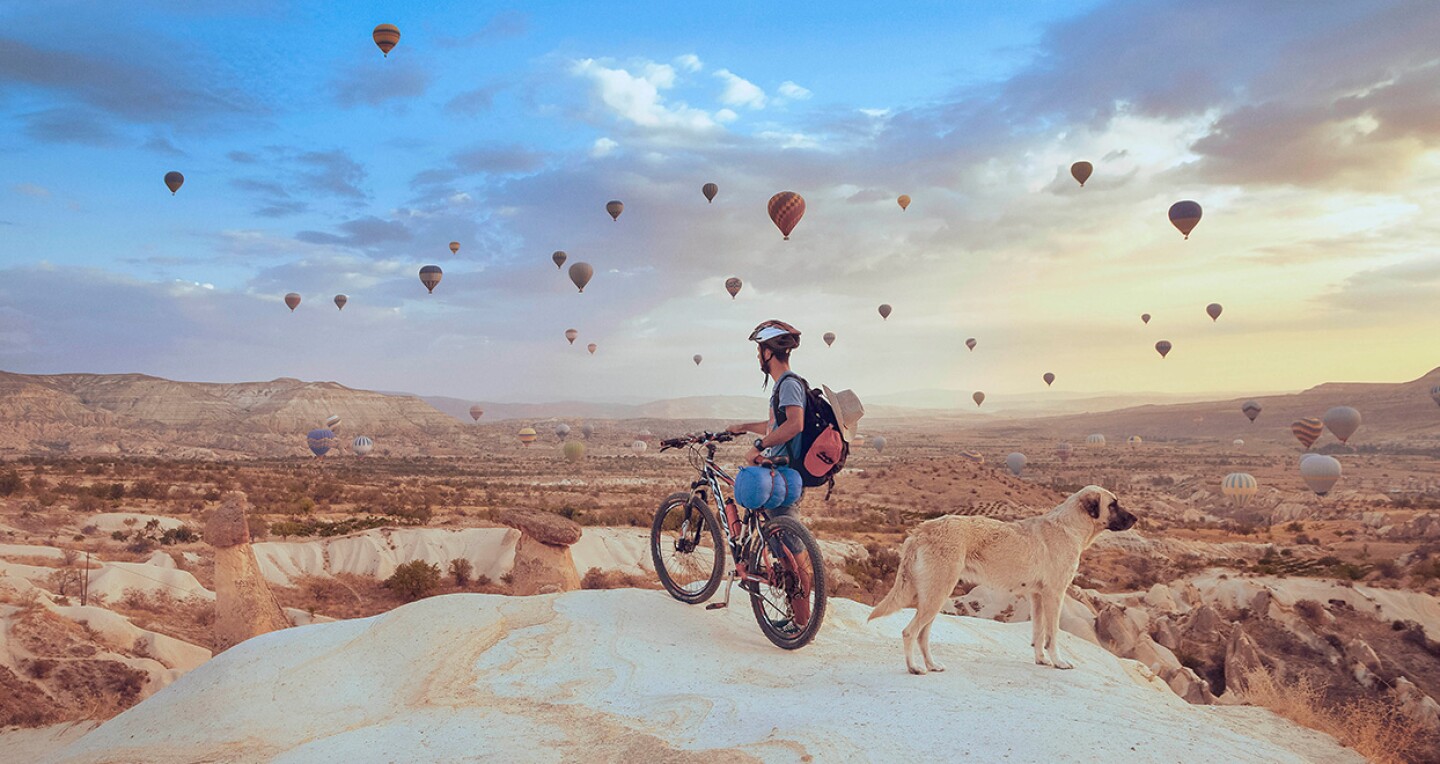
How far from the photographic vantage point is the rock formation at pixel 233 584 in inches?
575

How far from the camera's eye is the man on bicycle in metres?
7.14

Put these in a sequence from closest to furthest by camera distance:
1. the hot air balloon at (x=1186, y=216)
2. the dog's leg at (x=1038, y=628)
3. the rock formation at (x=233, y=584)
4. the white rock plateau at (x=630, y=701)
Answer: the white rock plateau at (x=630, y=701), the dog's leg at (x=1038, y=628), the rock formation at (x=233, y=584), the hot air balloon at (x=1186, y=216)

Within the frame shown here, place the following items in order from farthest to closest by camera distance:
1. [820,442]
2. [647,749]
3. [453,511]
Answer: [453,511] < [820,442] < [647,749]

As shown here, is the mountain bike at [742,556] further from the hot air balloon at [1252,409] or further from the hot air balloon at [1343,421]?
the hot air balloon at [1252,409]

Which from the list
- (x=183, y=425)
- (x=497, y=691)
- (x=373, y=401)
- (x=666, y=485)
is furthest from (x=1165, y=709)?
(x=373, y=401)

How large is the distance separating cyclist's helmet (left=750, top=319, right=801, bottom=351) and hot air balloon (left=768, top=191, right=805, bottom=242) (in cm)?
3371

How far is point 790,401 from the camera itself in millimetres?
7152

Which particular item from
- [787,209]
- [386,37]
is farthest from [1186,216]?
[386,37]

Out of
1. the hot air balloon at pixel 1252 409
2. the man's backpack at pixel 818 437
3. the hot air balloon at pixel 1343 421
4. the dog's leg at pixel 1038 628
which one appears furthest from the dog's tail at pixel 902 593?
the hot air balloon at pixel 1252 409

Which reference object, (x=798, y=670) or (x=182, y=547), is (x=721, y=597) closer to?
(x=798, y=670)

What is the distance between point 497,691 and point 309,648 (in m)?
2.52

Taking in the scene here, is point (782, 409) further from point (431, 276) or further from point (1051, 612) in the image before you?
point (431, 276)

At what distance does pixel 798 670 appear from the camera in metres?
6.78

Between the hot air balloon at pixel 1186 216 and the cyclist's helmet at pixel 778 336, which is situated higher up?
the hot air balloon at pixel 1186 216
